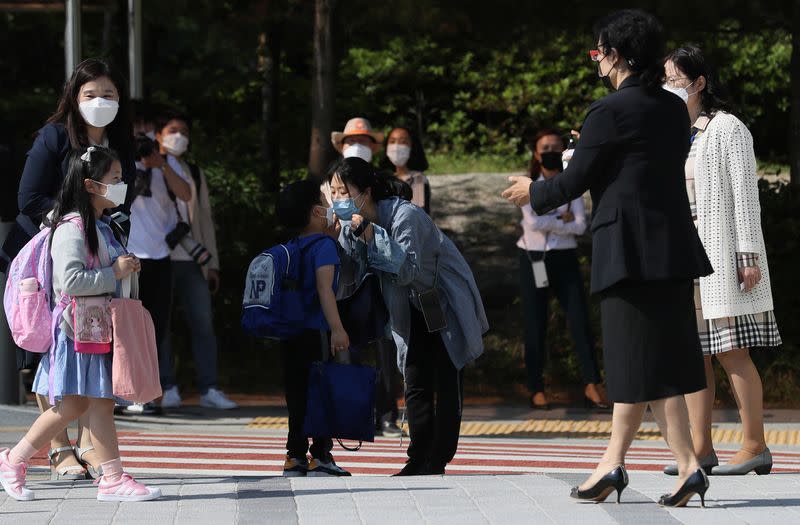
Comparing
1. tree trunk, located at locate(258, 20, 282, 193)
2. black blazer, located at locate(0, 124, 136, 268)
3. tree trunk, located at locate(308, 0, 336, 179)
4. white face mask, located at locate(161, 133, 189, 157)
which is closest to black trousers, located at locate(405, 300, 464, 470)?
black blazer, located at locate(0, 124, 136, 268)

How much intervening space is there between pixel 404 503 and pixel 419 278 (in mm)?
1666

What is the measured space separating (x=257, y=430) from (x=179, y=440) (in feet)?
2.90

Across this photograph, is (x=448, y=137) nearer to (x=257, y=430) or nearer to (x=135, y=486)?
(x=257, y=430)

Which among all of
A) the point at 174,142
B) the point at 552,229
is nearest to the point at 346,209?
the point at 174,142

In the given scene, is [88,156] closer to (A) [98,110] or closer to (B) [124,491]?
(A) [98,110]

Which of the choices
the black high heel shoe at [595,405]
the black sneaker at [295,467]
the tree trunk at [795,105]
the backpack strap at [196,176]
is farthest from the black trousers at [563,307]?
the black sneaker at [295,467]

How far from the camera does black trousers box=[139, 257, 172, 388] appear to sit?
10.0 meters

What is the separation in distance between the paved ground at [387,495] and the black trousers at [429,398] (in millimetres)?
621

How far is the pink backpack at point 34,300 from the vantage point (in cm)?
614

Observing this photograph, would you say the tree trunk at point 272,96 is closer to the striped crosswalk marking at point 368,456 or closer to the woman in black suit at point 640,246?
the striped crosswalk marking at point 368,456

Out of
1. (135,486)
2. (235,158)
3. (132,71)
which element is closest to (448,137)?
(235,158)

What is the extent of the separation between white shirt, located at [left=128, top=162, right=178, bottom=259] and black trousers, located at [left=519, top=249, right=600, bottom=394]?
253 cm

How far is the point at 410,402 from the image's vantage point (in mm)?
7277

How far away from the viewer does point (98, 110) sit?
6738 mm
